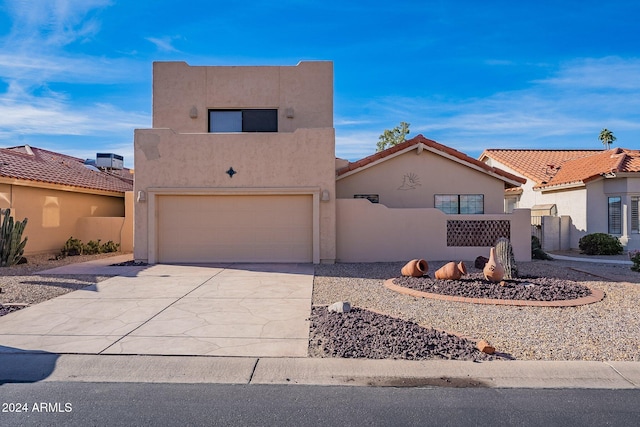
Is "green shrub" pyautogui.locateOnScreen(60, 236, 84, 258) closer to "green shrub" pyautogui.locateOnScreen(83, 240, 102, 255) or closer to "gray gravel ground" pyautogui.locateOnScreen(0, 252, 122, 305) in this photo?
"green shrub" pyautogui.locateOnScreen(83, 240, 102, 255)

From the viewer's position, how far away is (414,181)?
17.2 meters

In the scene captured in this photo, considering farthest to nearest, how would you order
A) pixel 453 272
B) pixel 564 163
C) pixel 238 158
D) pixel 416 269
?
pixel 564 163
pixel 238 158
pixel 416 269
pixel 453 272

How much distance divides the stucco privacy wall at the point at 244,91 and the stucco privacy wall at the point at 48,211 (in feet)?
17.1

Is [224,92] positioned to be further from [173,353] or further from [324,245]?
[173,353]

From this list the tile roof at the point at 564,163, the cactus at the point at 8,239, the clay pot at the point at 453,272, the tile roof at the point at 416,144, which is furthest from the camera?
the tile roof at the point at 564,163

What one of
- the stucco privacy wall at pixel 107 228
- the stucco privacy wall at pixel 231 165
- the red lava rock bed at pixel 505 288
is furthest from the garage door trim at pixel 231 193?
the stucco privacy wall at pixel 107 228

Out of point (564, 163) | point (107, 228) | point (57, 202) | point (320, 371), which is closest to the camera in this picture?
point (320, 371)

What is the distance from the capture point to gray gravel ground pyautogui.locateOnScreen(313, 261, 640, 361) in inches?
228

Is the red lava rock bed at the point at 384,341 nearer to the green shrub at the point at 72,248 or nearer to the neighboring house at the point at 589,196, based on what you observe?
the green shrub at the point at 72,248

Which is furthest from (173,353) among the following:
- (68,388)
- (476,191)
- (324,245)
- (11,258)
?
(476,191)

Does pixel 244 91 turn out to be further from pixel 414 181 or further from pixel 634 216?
pixel 634 216

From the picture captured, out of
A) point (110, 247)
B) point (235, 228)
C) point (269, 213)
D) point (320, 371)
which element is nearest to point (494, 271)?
point (320, 371)

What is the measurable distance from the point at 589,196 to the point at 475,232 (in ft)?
26.1

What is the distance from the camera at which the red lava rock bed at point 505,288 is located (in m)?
8.66
